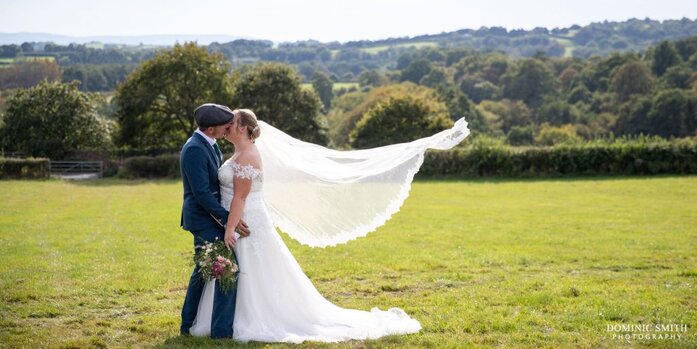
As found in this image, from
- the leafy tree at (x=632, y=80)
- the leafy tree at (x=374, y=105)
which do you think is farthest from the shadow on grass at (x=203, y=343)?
the leafy tree at (x=632, y=80)

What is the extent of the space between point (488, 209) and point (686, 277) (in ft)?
44.5

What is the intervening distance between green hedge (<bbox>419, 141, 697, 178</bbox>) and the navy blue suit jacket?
34.9 m

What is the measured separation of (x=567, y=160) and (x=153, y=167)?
2663 centimetres

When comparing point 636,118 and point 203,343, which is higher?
point 203,343

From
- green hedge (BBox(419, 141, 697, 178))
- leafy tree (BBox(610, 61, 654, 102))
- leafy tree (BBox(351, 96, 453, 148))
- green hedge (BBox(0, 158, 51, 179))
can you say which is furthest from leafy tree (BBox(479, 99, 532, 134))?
green hedge (BBox(0, 158, 51, 179))

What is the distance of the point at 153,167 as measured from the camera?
46531 millimetres

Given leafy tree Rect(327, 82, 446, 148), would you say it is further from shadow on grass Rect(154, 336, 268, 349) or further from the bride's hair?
shadow on grass Rect(154, 336, 268, 349)

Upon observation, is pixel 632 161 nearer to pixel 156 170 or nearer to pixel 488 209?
pixel 488 209

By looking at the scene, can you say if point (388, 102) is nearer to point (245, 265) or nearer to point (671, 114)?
point (671, 114)

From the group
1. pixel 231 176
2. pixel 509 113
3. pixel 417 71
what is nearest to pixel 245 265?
pixel 231 176

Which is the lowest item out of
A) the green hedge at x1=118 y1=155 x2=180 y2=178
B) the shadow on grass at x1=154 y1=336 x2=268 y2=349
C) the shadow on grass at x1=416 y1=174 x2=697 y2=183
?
the green hedge at x1=118 y1=155 x2=180 y2=178

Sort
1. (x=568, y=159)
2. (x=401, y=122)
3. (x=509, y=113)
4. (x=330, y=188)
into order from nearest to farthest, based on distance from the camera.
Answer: (x=330, y=188) → (x=568, y=159) → (x=401, y=122) → (x=509, y=113)

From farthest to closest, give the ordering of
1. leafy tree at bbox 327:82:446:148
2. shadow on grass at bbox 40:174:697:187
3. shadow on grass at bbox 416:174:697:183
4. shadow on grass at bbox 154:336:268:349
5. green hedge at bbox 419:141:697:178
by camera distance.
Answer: leafy tree at bbox 327:82:446:148, green hedge at bbox 419:141:697:178, shadow on grass at bbox 40:174:697:187, shadow on grass at bbox 416:174:697:183, shadow on grass at bbox 154:336:268:349

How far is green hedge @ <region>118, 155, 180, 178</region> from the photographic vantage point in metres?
46.3
